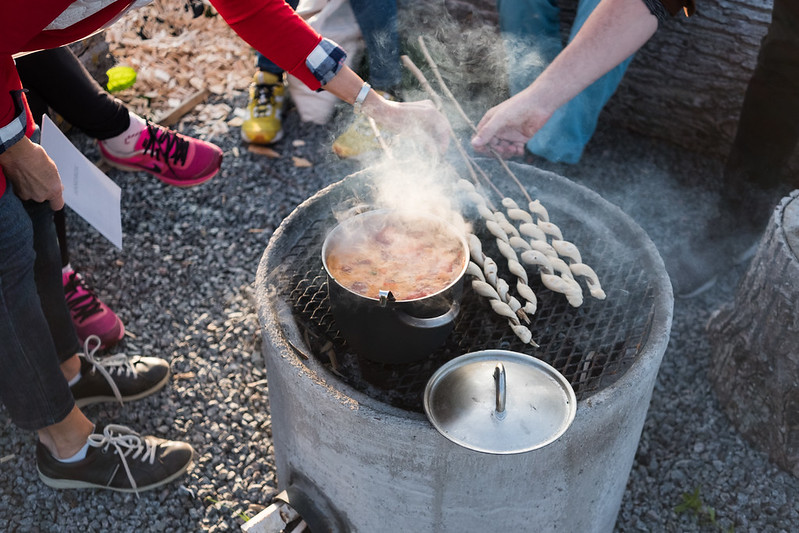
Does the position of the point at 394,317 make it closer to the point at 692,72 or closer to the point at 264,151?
the point at 264,151

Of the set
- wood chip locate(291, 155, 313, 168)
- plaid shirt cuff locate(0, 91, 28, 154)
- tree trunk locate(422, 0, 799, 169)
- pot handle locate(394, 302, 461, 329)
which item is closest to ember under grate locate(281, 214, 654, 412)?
pot handle locate(394, 302, 461, 329)

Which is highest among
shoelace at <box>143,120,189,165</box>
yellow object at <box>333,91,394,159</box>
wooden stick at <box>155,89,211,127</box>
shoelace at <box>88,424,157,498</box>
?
shoelace at <box>143,120,189,165</box>

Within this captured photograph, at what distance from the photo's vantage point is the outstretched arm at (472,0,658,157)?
99.1 inches

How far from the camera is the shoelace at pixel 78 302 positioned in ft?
11.6

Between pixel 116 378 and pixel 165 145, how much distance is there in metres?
Answer: 1.54

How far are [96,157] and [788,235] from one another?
433 centimetres

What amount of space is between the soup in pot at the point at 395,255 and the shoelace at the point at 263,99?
10.1 feet

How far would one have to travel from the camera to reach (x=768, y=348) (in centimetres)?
304

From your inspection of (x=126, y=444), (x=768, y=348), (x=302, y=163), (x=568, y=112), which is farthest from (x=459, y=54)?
(x=126, y=444)

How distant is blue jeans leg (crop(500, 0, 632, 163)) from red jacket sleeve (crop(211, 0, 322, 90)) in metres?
2.28

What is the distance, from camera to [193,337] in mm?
3768

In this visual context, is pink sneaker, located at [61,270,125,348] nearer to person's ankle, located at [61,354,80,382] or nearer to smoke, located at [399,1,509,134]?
person's ankle, located at [61,354,80,382]

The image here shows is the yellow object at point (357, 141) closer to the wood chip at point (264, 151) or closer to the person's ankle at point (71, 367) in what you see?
the wood chip at point (264, 151)

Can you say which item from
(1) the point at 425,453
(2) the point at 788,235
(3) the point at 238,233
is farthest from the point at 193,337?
(2) the point at 788,235
